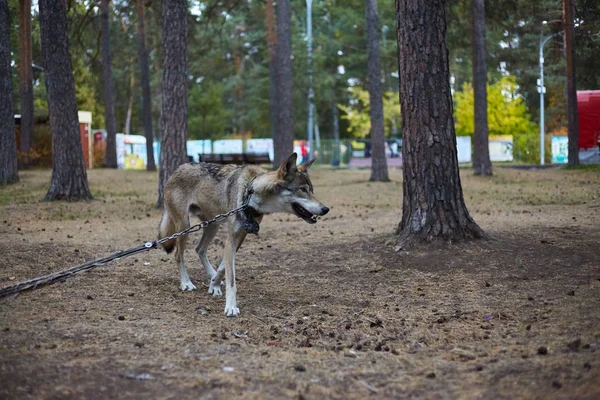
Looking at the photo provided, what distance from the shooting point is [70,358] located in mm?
5211

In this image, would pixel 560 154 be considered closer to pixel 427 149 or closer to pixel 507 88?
pixel 507 88

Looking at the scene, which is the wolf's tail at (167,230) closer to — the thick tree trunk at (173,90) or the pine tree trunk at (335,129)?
the thick tree trunk at (173,90)

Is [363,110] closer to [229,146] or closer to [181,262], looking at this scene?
[229,146]

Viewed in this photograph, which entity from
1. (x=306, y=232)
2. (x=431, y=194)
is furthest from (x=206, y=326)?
(x=306, y=232)

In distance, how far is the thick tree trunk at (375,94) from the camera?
88.7 ft

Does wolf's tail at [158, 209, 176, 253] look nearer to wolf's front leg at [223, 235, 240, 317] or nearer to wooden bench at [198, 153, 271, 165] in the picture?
wolf's front leg at [223, 235, 240, 317]

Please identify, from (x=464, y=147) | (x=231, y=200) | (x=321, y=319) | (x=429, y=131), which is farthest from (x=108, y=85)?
(x=321, y=319)

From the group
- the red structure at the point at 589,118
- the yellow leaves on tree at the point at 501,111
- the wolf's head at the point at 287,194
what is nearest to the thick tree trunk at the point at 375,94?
the red structure at the point at 589,118

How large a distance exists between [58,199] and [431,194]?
11738 mm

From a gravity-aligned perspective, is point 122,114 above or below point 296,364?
above

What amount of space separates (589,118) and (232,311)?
98.0 ft

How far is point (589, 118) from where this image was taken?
32719 mm

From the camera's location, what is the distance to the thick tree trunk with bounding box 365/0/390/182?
88.7 ft

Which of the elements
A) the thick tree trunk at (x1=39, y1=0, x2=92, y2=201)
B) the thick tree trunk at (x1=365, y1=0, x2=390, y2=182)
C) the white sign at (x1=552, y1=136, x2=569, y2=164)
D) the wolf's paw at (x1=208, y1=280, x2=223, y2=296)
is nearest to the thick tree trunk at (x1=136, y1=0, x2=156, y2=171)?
the thick tree trunk at (x1=365, y1=0, x2=390, y2=182)
